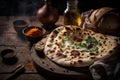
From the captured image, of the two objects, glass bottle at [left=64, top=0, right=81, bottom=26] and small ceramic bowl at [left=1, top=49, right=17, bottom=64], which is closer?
small ceramic bowl at [left=1, top=49, right=17, bottom=64]

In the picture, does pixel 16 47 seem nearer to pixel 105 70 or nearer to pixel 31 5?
pixel 31 5

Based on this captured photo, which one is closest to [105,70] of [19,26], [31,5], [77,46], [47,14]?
[77,46]

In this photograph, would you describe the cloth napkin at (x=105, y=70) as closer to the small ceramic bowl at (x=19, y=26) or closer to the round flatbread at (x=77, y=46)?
the round flatbread at (x=77, y=46)

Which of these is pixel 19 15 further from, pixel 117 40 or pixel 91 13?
pixel 117 40

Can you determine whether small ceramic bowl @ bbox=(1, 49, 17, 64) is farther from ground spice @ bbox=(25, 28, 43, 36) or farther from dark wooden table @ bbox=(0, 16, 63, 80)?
ground spice @ bbox=(25, 28, 43, 36)

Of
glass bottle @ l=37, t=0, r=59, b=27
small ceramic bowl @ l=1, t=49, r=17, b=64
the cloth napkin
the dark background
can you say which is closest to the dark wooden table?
small ceramic bowl @ l=1, t=49, r=17, b=64
